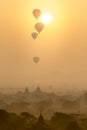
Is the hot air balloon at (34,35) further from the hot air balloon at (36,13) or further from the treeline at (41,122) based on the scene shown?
the treeline at (41,122)

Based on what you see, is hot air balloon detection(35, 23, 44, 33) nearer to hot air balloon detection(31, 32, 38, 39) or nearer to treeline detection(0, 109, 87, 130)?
hot air balloon detection(31, 32, 38, 39)

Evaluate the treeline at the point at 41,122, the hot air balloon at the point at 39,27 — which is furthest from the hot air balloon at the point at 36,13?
the treeline at the point at 41,122

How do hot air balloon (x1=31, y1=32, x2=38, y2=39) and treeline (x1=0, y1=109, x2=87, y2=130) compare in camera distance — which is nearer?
Answer: treeline (x1=0, y1=109, x2=87, y2=130)

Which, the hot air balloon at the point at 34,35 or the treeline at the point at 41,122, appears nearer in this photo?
the treeline at the point at 41,122

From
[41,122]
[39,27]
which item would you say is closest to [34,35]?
[39,27]

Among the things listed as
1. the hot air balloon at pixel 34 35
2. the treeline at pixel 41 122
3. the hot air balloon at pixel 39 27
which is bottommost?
the treeline at pixel 41 122

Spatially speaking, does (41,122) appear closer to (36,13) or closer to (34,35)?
(34,35)

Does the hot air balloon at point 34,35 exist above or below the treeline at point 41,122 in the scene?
above

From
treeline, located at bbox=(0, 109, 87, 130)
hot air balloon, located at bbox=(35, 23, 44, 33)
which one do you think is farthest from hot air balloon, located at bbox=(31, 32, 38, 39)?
treeline, located at bbox=(0, 109, 87, 130)

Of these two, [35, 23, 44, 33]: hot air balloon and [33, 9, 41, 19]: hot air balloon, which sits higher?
[33, 9, 41, 19]: hot air balloon

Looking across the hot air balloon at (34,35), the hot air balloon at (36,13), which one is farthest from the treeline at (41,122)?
the hot air balloon at (36,13)
